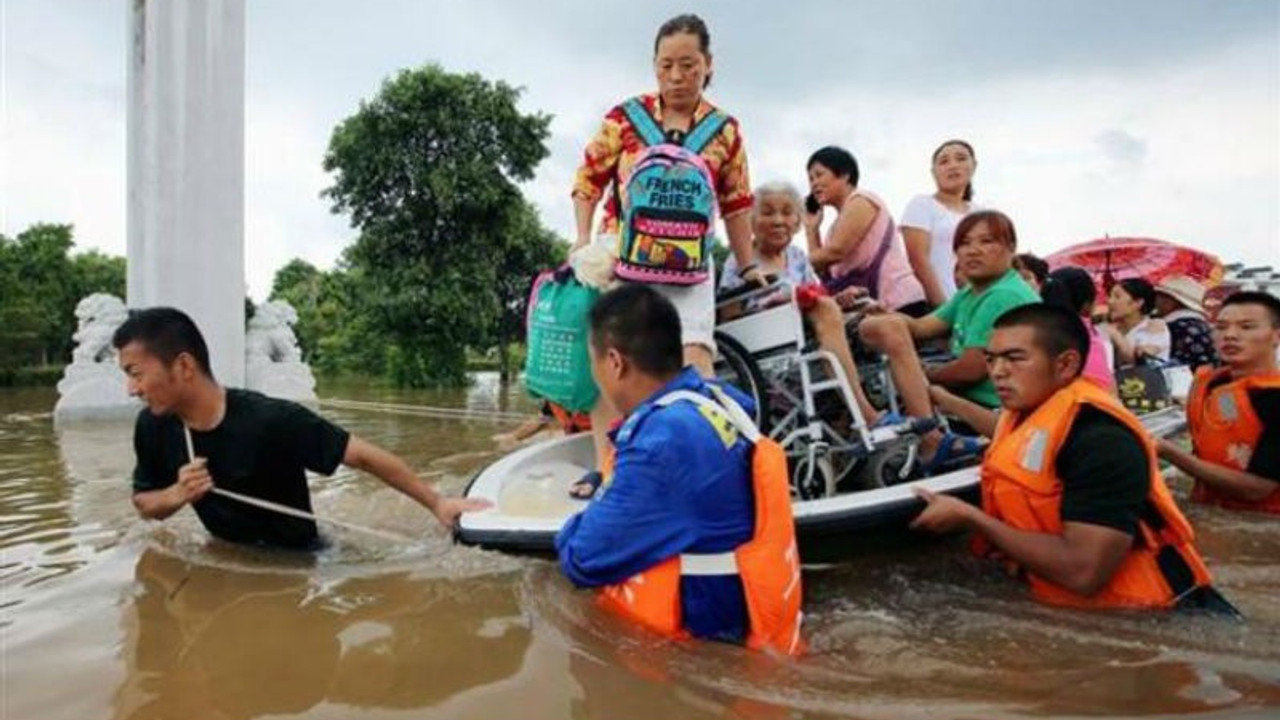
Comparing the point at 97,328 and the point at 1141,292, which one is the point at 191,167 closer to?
the point at 97,328

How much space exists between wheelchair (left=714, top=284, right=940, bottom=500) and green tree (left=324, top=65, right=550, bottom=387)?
666 inches

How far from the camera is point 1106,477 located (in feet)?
8.53

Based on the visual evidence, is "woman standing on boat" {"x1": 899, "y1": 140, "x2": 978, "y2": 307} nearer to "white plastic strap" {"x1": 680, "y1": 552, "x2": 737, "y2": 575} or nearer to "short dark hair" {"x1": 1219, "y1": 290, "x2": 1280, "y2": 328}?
"short dark hair" {"x1": 1219, "y1": 290, "x2": 1280, "y2": 328}

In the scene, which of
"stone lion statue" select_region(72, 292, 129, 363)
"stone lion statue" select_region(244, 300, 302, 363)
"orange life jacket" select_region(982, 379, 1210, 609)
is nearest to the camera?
"orange life jacket" select_region(982, 379, 1210, 609)

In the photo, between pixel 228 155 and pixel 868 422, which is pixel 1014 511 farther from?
pixel 228 155

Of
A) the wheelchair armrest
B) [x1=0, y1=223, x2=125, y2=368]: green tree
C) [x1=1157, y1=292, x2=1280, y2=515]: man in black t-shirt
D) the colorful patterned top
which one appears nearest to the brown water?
[x1=1157, y1=292, x2=1280, y2=515]: man in black t-shirt

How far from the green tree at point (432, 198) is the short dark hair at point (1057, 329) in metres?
18.2

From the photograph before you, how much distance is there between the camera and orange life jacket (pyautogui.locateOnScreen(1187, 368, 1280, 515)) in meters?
4.37

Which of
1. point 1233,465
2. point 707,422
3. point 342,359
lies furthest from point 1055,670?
point 342,359

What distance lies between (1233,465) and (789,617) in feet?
11.2

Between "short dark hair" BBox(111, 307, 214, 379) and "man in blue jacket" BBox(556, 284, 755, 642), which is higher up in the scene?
"short dark hair" BBox(111, 307, 214, 379)

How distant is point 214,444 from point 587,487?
152 cm

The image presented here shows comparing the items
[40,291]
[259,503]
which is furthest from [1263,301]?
[40,291]

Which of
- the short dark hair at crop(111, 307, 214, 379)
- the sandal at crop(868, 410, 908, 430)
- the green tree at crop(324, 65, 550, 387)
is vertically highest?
the green tree at crop(324, 65, 550, 387)
